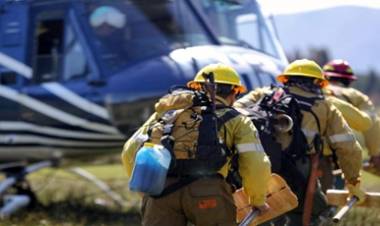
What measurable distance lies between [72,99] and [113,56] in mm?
675

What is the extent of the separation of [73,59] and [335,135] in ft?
13.3

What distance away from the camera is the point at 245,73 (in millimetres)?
10281

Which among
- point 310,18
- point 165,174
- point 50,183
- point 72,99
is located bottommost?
point 310,18

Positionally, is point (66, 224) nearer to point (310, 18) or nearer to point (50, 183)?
point (50, 183)

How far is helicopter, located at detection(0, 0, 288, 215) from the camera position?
10.3 metres

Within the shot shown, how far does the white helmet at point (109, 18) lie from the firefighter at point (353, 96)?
2345 millimetres

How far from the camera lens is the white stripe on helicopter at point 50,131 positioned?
35.0ft

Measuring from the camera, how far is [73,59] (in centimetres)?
1066

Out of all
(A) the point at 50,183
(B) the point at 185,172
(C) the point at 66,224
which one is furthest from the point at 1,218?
(A) the point at 50,183

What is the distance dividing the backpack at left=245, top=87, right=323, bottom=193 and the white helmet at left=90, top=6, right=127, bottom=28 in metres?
3.15

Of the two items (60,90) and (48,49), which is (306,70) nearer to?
(60,90)

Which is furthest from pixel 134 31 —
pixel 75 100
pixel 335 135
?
pixel 335 135

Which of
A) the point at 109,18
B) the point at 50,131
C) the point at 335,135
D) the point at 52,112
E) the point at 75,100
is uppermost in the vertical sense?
the point at 335,135

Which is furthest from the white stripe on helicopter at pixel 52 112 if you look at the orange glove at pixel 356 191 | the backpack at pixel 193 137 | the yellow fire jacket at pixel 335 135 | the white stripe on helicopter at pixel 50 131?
the backpack at pixel 193 137
